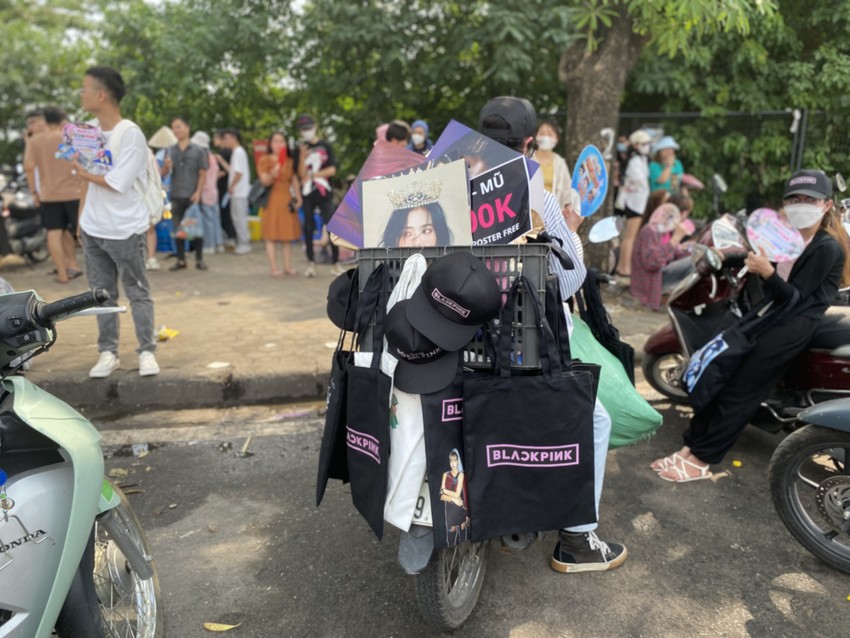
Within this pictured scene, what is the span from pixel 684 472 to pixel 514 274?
2.07 meters

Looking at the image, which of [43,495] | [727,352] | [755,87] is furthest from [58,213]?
[755,87]

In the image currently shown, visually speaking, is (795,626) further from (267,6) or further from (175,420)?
(267,6)

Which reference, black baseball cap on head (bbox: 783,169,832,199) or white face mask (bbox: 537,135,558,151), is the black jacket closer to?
black baseball cap on head (bbox: 783,169,832,199)

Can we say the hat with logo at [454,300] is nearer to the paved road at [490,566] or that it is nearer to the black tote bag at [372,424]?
the black tote bag at [372,424]

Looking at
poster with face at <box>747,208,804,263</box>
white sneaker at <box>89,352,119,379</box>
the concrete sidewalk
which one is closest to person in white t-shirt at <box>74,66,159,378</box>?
white sneaker at <box>89,352,119,379</box>

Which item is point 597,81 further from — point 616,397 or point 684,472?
point 616,397

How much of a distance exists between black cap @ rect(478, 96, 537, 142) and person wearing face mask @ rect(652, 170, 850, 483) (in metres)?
1.49

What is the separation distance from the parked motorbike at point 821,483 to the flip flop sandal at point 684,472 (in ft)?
1.89

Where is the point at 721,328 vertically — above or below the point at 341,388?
below

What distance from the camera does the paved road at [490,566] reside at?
2553mm

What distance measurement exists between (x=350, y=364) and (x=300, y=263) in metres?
7.77

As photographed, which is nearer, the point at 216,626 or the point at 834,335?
the point at 216,626

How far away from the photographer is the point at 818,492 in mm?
2980

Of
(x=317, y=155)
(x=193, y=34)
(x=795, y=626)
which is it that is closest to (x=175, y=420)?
(x=795, y=626)
